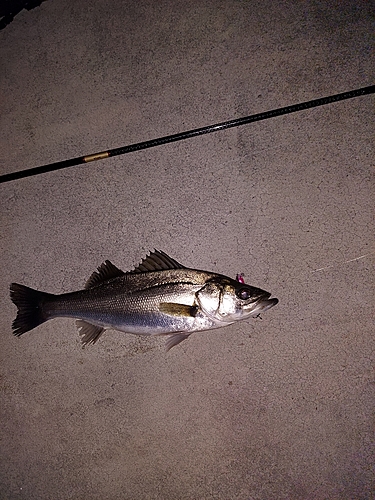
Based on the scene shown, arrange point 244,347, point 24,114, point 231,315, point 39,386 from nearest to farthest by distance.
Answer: point 231,315, point 244,347, point 39,386, point 24,114

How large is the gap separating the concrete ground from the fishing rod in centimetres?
13

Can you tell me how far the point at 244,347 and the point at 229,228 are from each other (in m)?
0.78

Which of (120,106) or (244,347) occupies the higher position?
(120,106)

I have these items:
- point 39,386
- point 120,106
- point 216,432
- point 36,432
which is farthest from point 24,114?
point 216,432

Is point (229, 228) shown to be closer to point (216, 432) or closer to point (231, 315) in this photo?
point (231, 315)

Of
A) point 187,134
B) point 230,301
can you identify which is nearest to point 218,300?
point 230,301

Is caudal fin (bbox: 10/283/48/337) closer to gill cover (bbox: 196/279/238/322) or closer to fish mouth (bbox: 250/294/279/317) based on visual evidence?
Answer: gill cover (bbox: 196/279/238/322)

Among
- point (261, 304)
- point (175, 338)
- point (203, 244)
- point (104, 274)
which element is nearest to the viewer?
point (261, 304)

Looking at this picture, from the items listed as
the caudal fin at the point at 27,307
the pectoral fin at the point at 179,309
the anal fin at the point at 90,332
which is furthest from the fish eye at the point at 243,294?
the caudal fin at the point at 27,307

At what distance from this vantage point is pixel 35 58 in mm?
2539

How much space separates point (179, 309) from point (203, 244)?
0.54 meters

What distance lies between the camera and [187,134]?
2068 millimetres

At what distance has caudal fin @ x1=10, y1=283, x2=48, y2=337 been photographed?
2092mm

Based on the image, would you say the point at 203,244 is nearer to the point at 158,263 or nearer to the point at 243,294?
the point at 158,263
